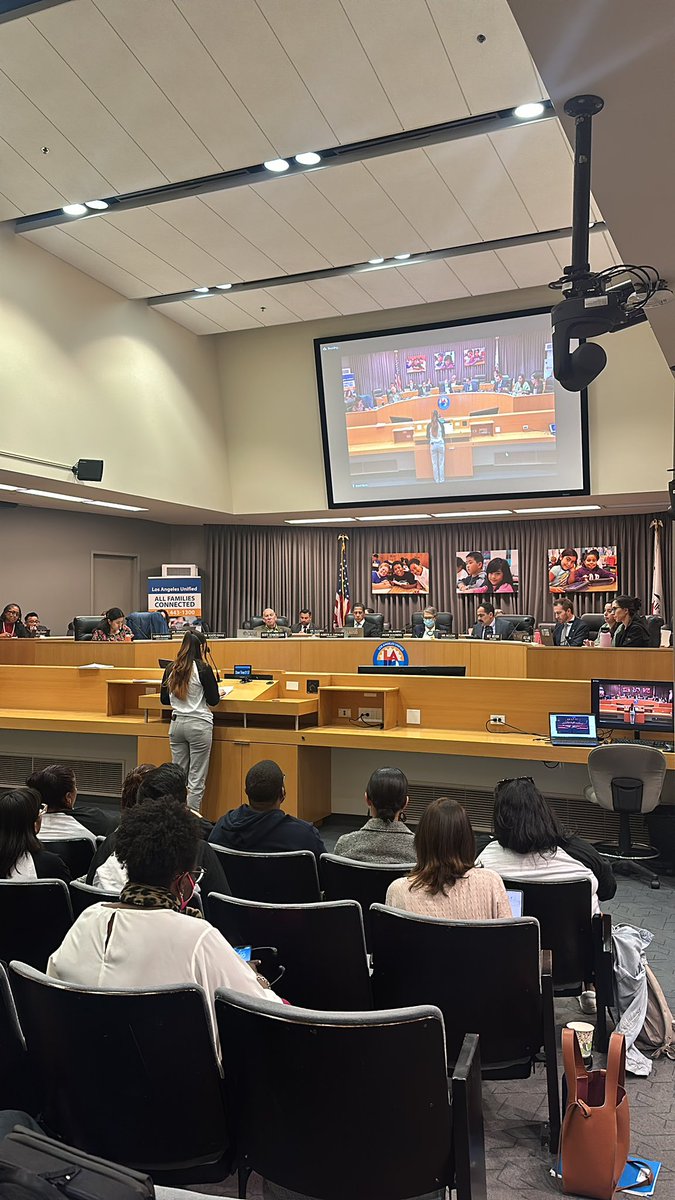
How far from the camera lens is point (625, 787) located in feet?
16.4

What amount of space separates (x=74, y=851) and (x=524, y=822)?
1.78 meters

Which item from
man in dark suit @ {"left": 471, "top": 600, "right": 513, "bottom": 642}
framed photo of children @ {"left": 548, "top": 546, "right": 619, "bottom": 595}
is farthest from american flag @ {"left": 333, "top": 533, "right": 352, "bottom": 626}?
man in dark suit @ {"left": 471, "top": 600, "right": 513, "bottom": 642}

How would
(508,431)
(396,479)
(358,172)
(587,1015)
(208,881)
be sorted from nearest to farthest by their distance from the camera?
(208,881) → (587,1015) → (358,172) → (508,431) → (396,479)

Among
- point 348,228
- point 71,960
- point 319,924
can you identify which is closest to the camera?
point 71,960

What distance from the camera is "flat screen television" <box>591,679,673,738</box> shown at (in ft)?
17.3

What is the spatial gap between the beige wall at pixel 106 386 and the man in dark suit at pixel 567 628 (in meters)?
5.21

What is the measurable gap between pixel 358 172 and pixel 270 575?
786 cm

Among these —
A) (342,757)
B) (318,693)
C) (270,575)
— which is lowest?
(342,757)

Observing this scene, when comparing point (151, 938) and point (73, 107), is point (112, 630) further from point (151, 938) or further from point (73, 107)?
point (151, 938)

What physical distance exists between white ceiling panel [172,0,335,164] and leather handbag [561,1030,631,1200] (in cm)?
572

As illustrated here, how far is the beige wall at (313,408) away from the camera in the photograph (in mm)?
10156

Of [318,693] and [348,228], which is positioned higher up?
[348,228]

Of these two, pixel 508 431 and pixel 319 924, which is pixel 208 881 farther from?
pixel 508 431

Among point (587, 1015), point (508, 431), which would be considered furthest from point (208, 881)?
point (508, 431)
